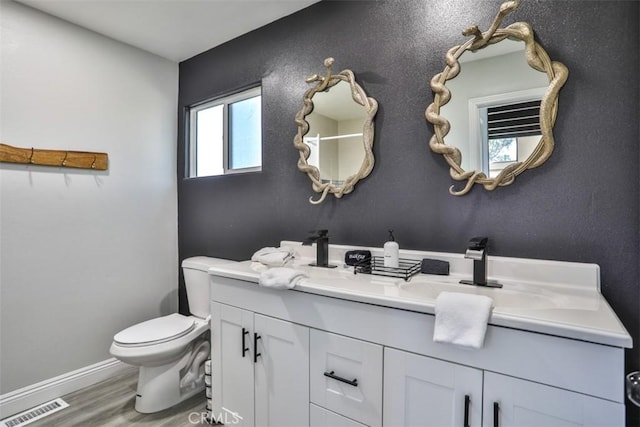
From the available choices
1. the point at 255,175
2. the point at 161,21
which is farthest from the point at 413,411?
the point at 161,21

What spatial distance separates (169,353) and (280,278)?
39.2 inches

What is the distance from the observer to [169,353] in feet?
5.98

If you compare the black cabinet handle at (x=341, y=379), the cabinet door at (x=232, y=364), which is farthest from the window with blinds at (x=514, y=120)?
the cabinet door at (x=232, y=364)

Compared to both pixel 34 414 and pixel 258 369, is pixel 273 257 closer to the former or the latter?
pixel 258 369

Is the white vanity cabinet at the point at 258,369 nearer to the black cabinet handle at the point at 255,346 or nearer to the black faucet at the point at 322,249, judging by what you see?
the black cabinet handle at the point at 255,346

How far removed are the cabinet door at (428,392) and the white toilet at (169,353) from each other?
4.33 feet

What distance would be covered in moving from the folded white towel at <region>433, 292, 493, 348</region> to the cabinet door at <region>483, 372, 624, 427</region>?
14cm

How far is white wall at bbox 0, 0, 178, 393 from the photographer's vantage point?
6.22 ft

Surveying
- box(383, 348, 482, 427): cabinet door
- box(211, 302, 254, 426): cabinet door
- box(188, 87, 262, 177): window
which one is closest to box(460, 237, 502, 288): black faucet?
box(383, 348, 482, 427): cabinet door

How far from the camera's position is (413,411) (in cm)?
105

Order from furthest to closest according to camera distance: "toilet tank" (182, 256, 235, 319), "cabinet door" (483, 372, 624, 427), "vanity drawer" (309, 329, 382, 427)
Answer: "toilet tank" (182, 256, 235, 319), "vanity drawer" (309, 329, 382, 427), "cabinet door" (483, 372, 624, 427)

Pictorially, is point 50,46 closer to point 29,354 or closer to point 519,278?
point 29,354

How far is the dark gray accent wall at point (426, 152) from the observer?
118 cm

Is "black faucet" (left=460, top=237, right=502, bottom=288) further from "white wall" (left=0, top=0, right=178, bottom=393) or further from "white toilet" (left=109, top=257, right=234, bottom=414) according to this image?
"white wall" (left=0, top=0, right=178, bottom=393)
